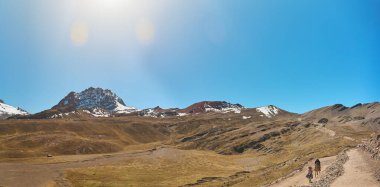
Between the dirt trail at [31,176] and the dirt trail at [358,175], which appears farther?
the dirt trail at [31,176]

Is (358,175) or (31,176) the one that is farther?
(31,176)

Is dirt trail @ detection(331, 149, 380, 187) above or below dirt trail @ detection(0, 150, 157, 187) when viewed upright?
below

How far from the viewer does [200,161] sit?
16138cm

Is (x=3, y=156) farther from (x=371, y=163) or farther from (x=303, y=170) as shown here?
(x=371, y=163)

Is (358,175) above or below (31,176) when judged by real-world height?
below

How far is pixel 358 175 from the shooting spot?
50031mm

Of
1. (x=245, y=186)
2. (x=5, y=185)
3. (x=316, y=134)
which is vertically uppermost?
(x=316, y=134)

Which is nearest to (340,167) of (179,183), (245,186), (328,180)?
(328,180)

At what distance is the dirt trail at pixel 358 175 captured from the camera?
1783 inches

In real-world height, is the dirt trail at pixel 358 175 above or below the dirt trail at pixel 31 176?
below

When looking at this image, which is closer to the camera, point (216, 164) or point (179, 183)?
point (179, 183)

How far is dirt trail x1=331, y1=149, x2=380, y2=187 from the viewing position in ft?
149

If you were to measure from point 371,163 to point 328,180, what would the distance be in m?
12.2

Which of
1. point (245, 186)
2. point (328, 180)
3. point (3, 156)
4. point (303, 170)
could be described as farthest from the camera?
point (3, 156)
